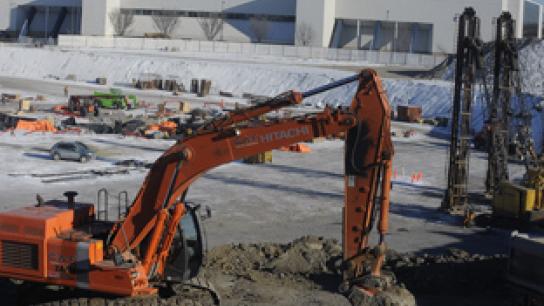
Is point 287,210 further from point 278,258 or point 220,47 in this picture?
point 220,47

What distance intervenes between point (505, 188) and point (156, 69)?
6253 cm

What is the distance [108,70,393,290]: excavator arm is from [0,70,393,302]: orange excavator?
0.05ft

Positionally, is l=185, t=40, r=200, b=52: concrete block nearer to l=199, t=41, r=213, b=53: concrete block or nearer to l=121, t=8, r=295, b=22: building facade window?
l=199, t=41, r=213, b=53: concrete block

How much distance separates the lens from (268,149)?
1444cm

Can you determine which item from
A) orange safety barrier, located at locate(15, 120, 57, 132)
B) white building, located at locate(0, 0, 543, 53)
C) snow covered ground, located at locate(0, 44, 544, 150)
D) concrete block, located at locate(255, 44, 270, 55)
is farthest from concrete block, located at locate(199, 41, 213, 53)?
orange safety barrier, located at locate(15, 120, 57, 132)

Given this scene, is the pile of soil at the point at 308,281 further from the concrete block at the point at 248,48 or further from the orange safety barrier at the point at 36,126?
the concrete block at the point at 248,48

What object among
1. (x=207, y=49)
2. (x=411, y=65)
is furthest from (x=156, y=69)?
(x=411, y=65)

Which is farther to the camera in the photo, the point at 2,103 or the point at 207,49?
the point at 207,49

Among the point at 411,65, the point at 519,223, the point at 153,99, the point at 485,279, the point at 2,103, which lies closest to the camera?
the point at 485,279

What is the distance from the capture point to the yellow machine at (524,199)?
27.4 m

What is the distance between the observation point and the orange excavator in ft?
45.5

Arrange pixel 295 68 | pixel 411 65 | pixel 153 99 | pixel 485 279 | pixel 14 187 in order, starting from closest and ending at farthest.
A: pixel 485 279 < pixel 14 187 < pixel 153 99 < pixel 295 68 < pixel 411 65

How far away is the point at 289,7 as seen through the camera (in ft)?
366

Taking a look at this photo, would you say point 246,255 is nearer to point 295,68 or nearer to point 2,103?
point 2,103
